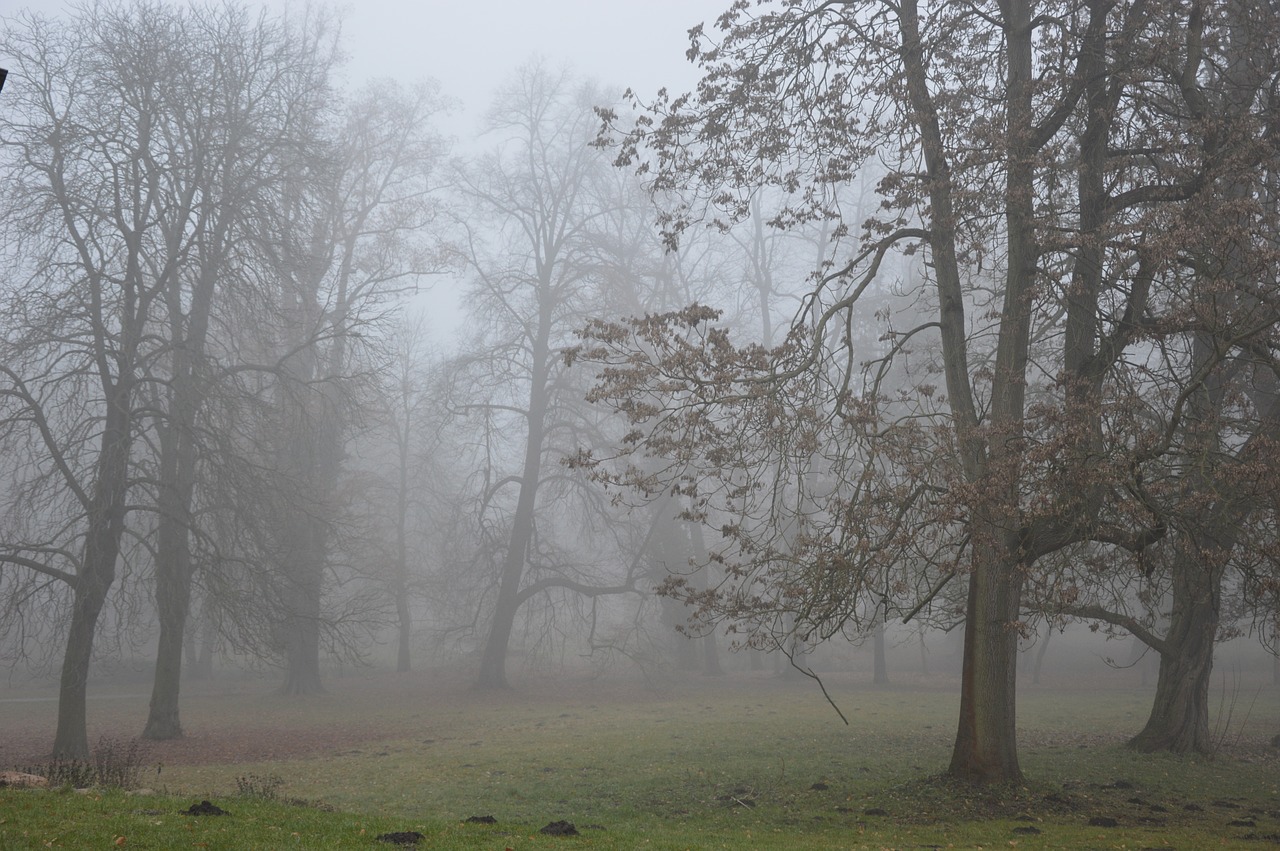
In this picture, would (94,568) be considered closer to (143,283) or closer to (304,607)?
(143,283)

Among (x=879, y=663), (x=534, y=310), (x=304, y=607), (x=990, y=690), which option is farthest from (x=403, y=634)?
(x=990, y=690)

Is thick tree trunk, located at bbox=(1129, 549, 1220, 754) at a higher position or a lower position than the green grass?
higher

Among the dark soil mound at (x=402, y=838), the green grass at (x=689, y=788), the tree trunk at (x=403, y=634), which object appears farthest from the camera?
the tree trunk at (x=403, y=634)

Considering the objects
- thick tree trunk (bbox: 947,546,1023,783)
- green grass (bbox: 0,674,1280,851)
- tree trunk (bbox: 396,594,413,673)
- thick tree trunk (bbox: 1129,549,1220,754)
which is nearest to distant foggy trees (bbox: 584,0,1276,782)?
thick tree trunk (bbox: 947,546,1023,783)

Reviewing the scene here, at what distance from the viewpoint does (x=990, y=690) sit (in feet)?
37.9

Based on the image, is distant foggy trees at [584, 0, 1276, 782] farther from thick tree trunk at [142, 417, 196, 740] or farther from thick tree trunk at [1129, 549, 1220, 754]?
thick tree trunk at [142, 417, 196, 740]

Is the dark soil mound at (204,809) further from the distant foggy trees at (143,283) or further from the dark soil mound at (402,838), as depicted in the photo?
the distant foggy trees at (143,283)

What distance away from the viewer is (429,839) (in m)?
7.57

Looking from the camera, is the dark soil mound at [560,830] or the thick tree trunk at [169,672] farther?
the thick tree trunk at [169,672]

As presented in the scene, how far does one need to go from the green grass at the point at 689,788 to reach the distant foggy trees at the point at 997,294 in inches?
67.7

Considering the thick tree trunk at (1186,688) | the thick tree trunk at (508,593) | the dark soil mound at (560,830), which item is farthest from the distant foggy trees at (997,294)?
the thick tree trunk at (508,593)

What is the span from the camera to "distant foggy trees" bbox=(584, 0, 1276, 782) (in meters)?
9.27

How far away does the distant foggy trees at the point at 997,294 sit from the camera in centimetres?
927

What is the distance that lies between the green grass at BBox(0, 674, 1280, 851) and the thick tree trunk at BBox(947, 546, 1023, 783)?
37 centimetres
